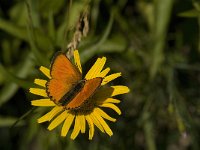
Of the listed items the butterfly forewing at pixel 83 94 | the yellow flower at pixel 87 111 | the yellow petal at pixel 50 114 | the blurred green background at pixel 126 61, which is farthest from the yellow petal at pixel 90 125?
the blurred green background at pixel 126 61

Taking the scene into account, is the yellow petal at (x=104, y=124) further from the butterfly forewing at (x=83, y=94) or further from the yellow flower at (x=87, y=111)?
the butterfly forewing at (x=83, y=94)

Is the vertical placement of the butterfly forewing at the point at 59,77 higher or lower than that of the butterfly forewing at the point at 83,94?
higher

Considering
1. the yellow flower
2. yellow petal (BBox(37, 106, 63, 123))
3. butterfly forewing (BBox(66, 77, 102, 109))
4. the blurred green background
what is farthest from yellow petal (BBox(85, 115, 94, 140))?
the blurred green background

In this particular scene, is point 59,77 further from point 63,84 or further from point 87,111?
point 87,111

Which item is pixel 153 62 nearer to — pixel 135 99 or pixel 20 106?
pixel 135 99

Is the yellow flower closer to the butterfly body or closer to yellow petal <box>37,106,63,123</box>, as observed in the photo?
yellow petal <box>37,106,63,123</box>

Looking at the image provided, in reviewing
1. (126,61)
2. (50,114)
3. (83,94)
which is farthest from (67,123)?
(126,61)
